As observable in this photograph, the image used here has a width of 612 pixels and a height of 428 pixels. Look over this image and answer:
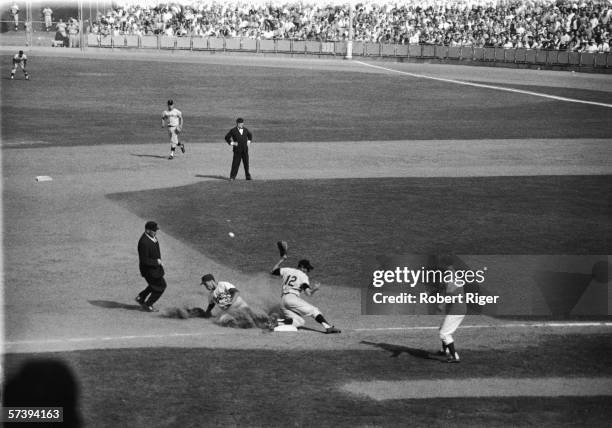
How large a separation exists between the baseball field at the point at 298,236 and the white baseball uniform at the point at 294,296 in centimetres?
45

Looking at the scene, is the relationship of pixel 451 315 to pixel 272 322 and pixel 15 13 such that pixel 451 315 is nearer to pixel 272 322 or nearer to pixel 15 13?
pixel 272 322

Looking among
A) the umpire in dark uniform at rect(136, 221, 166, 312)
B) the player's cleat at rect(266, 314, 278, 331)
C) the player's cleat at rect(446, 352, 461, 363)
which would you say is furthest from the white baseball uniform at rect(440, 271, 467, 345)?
the umpire in dark uniform at rect(136, 221, 166, 312)

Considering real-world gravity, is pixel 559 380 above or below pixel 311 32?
below

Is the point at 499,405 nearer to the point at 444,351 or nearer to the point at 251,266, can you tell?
the point at 444,351

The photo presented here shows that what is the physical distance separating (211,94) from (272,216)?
2964cm

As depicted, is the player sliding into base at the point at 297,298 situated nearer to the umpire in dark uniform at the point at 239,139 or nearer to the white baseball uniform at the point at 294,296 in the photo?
the white baseball uniform at the point at 294,296

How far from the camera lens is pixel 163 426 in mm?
12383

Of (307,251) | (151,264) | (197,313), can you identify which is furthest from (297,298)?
(307,251)

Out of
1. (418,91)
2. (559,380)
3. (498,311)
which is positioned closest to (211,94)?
(418,91)

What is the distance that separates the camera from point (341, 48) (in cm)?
7525

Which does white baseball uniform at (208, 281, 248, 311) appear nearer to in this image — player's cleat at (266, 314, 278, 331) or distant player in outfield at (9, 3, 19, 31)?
player's cleat at (266, 314, 278, 331)

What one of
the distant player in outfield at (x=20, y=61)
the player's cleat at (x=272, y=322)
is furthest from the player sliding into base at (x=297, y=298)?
the distant player in outfield at (x=20, y=61)

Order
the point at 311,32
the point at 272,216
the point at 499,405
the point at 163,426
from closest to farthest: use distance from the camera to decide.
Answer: the point at 163,426
the point at 499,405
the point at 272,216
the point at 311,32

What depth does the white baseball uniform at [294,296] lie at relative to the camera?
16578mm
